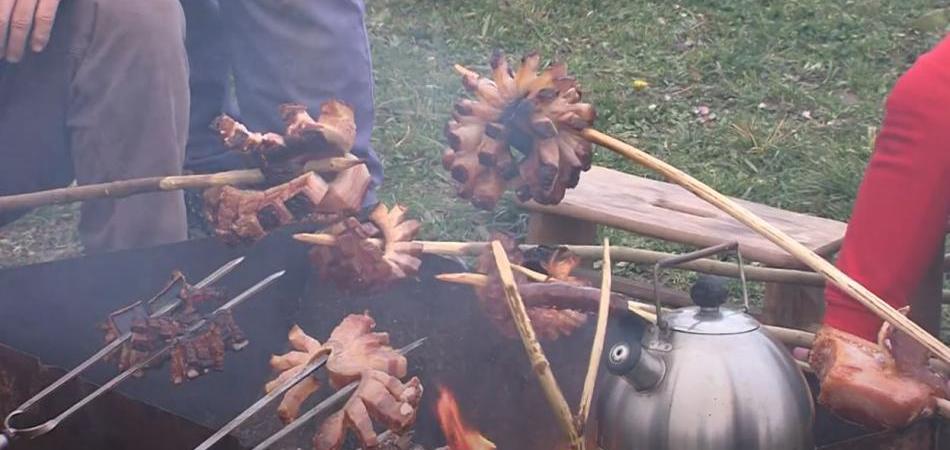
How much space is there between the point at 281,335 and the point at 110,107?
38.9 inches

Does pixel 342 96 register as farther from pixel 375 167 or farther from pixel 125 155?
pixel 125 155

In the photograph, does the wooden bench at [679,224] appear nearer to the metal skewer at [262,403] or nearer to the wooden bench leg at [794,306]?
the wooden bench leg at [794,306]

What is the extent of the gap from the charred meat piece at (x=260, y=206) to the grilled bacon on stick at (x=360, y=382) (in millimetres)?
328

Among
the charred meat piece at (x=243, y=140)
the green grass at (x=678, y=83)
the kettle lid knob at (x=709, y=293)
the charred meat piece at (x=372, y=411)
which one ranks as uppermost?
the kettle lid knob at (x=709, y=293)

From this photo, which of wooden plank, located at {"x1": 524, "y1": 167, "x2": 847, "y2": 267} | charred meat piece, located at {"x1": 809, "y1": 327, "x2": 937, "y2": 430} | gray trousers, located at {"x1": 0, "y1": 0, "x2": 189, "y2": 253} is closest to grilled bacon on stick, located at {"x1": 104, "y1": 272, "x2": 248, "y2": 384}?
charred meat piece, located at {"x1": 809, "y1": 327, "x2": 937, "y2": 430}

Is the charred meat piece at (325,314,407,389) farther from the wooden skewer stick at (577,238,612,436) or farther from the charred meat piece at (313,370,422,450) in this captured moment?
the wooden skewer stick at (577,238,612,436)

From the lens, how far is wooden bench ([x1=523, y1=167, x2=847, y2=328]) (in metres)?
3.25

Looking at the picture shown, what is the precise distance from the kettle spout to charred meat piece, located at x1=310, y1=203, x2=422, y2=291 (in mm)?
652

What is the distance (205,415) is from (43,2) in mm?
1300

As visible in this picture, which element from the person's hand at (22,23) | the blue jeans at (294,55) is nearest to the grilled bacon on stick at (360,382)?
the person's hand at (22,23)

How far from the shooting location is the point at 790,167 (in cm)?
519

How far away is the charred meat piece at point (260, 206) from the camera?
2305mm

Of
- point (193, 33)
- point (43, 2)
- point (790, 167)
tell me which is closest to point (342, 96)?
point (193, 33)

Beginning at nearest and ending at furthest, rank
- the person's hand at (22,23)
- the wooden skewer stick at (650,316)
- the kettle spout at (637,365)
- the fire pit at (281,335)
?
the kettle spout at (637,365)
the wooden skewer stick at (650,316)
the fire pit at (281,335)
the person's hand at (22,23)
